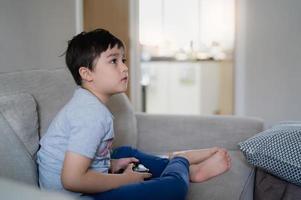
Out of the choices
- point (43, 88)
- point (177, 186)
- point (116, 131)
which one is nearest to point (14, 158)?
point (43, 88)

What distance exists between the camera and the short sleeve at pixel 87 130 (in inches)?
37.2

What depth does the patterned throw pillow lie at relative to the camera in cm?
115

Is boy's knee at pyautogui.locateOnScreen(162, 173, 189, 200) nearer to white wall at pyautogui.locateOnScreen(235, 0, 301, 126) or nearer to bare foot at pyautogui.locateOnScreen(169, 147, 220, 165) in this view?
bare foot at pyautogui.locateOnScreen(169, 147, 220, 165)

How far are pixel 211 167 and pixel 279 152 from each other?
22 centimetres

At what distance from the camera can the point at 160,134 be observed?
5.33ft

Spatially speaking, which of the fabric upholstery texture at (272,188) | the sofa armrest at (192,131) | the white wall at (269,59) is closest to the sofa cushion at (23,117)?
the sofa armrest at (192,131)

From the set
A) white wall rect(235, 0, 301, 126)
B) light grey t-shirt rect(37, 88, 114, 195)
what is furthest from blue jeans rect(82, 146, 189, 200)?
white wall rect(235, 0, 301, 126)

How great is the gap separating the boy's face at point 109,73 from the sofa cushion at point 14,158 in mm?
260

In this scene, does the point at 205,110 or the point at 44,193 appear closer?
the point at 44,193

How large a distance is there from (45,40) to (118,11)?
2.83 feet

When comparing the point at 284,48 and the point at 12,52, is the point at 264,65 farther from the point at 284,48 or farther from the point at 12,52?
the point at 12,52

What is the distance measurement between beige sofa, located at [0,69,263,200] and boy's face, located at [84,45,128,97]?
8.3 inches

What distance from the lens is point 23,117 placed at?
42.7 inches

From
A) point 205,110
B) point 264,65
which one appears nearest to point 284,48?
point 264,65
